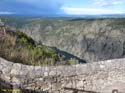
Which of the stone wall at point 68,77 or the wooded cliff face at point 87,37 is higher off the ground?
the stone wall at point 68,77

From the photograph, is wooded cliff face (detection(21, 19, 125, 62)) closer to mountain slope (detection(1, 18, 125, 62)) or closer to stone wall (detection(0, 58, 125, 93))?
mountain slope (detection(1, 18, 125, 62))

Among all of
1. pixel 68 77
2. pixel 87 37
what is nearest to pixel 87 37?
pixel 87 37

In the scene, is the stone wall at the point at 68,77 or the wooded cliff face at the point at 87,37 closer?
the stone wall at the point at 68,77

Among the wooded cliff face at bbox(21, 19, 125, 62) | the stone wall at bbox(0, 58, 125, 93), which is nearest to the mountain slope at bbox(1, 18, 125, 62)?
the wooded cliff face at bbox(21, 19, 125, 62)

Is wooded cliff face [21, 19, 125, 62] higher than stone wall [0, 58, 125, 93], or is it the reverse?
stone wall [0, 58, 125, 93]

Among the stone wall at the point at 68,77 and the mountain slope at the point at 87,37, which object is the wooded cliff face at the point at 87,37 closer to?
the mountain slope at the point at 87,37

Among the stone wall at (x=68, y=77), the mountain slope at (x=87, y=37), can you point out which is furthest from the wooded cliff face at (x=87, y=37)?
the stone wall at (x=68, y=77)
